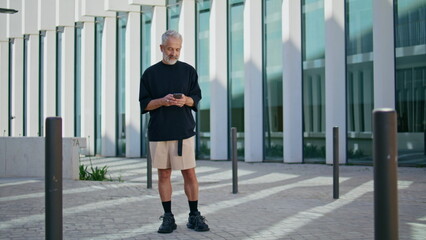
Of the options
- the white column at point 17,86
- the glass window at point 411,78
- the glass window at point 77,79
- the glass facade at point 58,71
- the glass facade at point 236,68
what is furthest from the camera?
the white column at point 17,86

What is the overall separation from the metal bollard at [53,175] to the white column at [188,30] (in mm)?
16831

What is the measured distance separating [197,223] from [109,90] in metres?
19.1

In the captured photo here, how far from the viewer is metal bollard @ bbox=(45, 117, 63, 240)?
9.78 ft

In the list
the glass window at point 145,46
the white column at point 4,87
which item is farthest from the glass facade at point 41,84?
the glass window at point 145,46

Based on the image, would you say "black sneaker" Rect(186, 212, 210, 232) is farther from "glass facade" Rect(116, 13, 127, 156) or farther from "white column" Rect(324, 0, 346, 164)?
"glass facade" Rect(116, 13, 127, 156)

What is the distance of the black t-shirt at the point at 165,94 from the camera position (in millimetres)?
5129

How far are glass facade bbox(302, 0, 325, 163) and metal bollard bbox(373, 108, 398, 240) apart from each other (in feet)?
43.5

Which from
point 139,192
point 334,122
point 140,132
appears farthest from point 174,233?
point 140,132

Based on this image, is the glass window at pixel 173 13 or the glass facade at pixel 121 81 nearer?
the glass window at pixel 173 13

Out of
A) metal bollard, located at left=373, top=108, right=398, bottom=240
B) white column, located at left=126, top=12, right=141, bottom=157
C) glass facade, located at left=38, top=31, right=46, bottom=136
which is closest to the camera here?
metal bollard, located at left=373, top=108, right=398, bottom=240

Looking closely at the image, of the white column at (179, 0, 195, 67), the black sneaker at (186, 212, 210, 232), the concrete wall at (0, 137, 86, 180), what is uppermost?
the white column at (179, 0, 195, 67)

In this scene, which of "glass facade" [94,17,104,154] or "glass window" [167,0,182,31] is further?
"glass facade" [94,17,104,154]

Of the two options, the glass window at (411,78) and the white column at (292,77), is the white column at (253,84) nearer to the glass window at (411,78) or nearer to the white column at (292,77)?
the white column at (292,77)

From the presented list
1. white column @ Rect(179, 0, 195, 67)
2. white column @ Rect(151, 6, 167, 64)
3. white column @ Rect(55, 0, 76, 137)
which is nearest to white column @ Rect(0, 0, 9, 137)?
white column @ Rect(55, 0, 76, 137)
